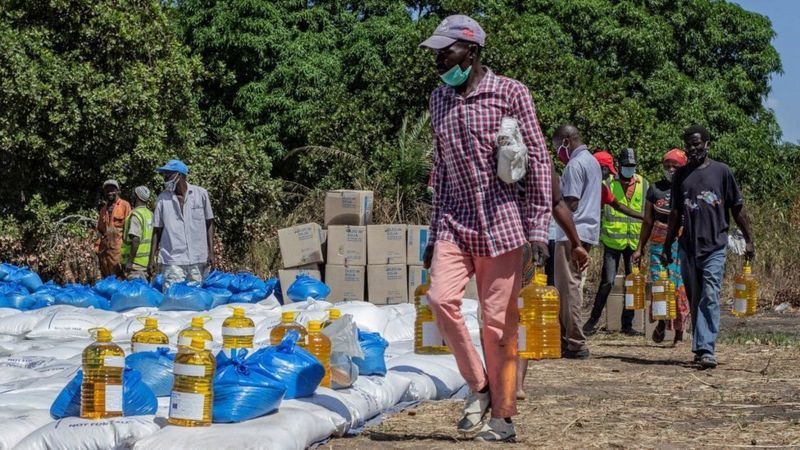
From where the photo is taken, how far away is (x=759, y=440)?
19.8ft

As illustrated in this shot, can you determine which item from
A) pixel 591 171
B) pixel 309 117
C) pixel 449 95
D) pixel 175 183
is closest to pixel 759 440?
pixel 449 95

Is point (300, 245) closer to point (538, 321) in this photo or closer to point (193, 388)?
point (538, 321)

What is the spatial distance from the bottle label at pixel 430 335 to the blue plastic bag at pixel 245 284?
5.93 m

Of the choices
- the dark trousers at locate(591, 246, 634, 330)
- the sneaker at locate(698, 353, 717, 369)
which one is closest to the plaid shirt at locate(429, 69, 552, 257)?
the sneaker at locate(698, 353, 717, 369)

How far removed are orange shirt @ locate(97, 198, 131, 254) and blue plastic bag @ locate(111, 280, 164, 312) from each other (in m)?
2.52

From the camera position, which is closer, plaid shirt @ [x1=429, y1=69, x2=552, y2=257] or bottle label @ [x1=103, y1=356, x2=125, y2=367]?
bottle label @ [x1=103, y1=356, x2=125, y2=367]

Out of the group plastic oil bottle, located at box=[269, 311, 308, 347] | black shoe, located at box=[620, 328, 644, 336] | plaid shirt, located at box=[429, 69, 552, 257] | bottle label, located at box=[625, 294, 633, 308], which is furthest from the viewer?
black shoe, located at box=[620, 328, 644, 336]

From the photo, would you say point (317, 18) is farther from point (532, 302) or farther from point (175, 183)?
point (532, 302)

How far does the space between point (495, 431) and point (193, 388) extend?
1.49 metres

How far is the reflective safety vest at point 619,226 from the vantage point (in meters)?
12.0

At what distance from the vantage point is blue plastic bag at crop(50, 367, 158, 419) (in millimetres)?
5605

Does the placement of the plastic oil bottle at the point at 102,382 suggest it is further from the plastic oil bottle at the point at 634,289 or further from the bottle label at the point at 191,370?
the plastic oil bottle at the point at 634,289

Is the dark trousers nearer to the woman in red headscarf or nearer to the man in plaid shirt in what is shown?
the woman in red headscarf

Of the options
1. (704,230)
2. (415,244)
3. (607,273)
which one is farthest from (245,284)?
(704,230)
